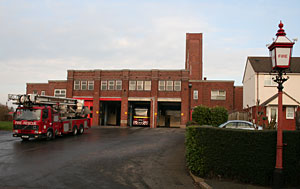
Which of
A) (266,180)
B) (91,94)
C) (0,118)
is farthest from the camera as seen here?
(91,94)

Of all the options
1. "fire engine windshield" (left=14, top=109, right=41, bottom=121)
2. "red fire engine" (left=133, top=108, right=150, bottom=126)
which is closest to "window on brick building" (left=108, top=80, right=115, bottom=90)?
"red fire engine" (left=133, top=108, right=150, bottom=126)

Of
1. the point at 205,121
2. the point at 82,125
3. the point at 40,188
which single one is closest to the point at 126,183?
the point at 40,188

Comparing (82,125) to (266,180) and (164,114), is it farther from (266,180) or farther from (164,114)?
(164,114)

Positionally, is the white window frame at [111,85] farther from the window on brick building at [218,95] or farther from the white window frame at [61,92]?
the window on brick building at [218,95]

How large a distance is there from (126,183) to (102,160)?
12.2 feet

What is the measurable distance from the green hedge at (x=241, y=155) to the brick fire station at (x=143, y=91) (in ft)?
94.2

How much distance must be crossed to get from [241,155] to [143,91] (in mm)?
32034

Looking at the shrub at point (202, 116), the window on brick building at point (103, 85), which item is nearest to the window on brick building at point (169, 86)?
the window on brick building at point (103, 85)

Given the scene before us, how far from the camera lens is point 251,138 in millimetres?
7676

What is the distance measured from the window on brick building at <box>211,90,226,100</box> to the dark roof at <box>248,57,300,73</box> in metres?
6.20

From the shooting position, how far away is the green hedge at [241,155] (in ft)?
24.4

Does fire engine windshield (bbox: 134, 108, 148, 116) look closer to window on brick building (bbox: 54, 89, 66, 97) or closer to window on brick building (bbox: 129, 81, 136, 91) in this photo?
window on brick building (bbox: 129, 81, 136, 91)

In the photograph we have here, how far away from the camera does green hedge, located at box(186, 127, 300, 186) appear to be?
7.43m

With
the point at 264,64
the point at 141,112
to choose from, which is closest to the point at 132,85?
the point at 141,112
